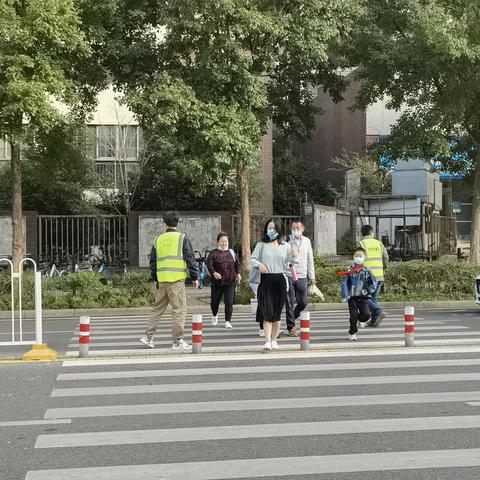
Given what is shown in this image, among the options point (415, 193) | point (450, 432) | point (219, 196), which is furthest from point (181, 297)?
point (415, 193)

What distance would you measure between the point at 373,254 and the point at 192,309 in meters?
5.81

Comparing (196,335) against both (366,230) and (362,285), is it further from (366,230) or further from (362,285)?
Answer: (366,230)

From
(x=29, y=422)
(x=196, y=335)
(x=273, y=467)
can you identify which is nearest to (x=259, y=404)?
(x=273, y=467)

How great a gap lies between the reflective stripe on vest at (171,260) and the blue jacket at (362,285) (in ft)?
8.66

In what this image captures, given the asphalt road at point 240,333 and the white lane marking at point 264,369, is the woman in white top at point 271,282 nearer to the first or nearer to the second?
the asphalt road at point 240,333

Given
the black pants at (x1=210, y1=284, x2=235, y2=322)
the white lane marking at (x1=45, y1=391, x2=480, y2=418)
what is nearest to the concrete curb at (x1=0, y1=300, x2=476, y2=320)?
the black pants at (x1=210, y1=284, x2=235, y2=322)

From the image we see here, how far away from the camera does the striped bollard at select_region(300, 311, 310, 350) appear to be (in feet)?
31.8

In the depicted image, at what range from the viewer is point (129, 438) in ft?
18.9

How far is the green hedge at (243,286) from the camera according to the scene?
16562 mm

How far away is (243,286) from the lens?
17.6 metres

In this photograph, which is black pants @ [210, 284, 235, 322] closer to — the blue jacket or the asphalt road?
the asphalt road

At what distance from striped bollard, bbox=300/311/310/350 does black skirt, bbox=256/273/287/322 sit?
13.0 inches

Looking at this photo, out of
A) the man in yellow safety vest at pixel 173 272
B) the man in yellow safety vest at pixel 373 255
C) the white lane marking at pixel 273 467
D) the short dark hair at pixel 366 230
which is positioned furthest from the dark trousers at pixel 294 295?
the white lane marking at pixel 273 467

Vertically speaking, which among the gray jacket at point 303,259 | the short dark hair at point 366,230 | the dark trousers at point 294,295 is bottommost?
the dark trousers at point 294,295
